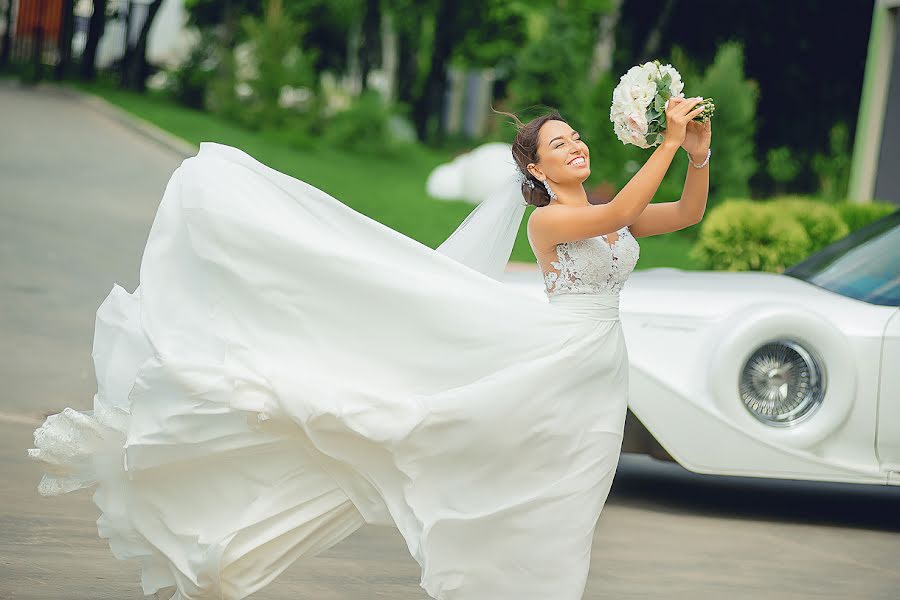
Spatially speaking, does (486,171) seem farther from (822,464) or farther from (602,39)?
(822,464)

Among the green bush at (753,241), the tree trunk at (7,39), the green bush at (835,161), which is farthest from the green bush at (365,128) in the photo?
the green bush at (753,241)

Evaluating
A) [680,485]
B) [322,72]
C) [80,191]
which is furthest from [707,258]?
[322,72]

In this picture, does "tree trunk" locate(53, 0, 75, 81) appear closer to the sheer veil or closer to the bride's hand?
the sheer veil

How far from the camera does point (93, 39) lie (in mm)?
30078

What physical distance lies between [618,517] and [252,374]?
3.12 metres

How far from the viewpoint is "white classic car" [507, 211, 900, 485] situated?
21.2ft

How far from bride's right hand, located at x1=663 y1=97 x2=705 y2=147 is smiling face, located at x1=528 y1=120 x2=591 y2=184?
31cm

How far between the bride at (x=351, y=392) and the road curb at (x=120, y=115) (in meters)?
14.5

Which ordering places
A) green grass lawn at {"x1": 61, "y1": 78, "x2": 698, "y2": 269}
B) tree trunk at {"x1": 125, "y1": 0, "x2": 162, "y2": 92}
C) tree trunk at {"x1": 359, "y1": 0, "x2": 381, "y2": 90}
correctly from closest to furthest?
green grass lawn at {"x1": 61, "y1": 78, "x2": 698, "y2": 269} → tree trunk at {"x1": 125, "y1": 0, "x2": 162, "y2": 92} → tree trunk at {"x1": 359, "y1": 0, "x2": 381, "y2": 90}

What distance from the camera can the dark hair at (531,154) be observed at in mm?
4531

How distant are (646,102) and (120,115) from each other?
1965 cm

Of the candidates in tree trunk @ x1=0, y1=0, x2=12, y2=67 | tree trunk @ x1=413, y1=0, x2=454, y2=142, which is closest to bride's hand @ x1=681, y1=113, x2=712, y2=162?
tree trunk @ x1=0, y1=0, x2=12, y2=67

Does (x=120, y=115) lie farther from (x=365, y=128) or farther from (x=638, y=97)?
A: (x=638, y=97)

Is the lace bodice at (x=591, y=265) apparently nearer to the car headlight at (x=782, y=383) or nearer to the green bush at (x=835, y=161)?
the car headlight at (x=782, y=383)
